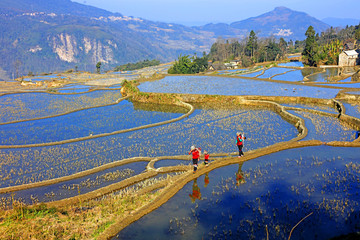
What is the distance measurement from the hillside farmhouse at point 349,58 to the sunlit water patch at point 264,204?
45050 mm

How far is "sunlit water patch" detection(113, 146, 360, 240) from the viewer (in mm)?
8000

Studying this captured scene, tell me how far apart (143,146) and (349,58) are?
48.6 meters

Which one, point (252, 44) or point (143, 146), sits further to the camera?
point (252, 44)

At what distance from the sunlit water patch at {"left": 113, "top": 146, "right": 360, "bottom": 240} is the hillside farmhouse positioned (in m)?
45.1

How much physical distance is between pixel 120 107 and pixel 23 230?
20552mm

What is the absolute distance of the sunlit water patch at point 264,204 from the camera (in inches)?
315

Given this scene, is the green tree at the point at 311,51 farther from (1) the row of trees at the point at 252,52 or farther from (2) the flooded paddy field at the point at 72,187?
(2) the flooded paddy field at the point at 72,187

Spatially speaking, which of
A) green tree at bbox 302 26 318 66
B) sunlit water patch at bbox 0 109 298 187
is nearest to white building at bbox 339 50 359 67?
green tree at bbox 302 26 318 66

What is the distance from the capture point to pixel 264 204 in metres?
9.33

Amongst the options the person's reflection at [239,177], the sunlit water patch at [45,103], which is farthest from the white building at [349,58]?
the person's reflection at [239,177]

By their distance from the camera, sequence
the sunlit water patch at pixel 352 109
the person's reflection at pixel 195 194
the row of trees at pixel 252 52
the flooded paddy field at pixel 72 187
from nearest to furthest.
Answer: the person's reflection at pixel 195 194 → the flooded paddy field at pixel 72 187 → the sunlit water patch at pixel 352 109 → the row of trees at pixel 252 52

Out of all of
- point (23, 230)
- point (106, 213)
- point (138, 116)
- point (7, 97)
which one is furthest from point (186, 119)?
point (7, 97)

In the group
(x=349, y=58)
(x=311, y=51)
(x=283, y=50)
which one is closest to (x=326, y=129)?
(x=349, y=58)

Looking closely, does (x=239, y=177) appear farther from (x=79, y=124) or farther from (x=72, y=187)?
(x=79, y=124)
